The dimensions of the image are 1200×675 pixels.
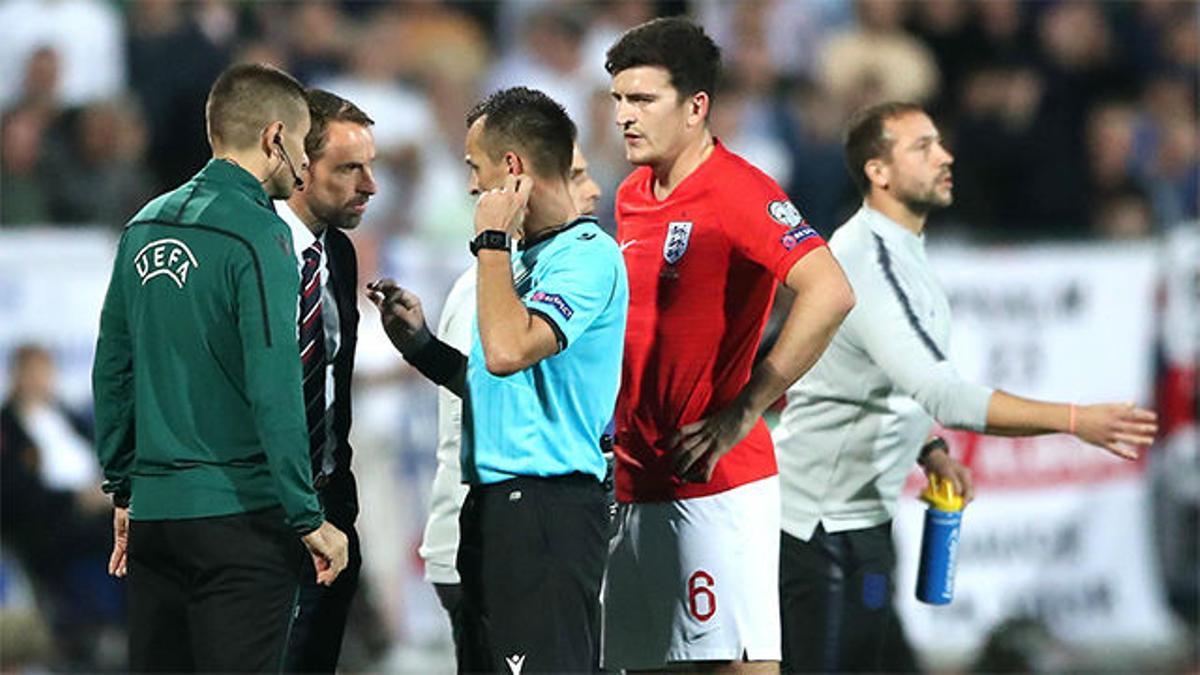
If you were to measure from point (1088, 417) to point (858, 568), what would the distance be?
1155 mm

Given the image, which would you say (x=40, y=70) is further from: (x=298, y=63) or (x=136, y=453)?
(x=136, y=453)

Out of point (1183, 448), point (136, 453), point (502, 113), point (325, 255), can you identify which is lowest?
point (1183, 448)

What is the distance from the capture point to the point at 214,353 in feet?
17.8

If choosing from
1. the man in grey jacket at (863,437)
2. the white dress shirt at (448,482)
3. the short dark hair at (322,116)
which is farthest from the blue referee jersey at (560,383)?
the man in grey jacket at (863,437)

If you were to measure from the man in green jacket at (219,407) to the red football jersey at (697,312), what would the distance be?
1.17 meters

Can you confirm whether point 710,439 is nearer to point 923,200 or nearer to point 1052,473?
point 923,200

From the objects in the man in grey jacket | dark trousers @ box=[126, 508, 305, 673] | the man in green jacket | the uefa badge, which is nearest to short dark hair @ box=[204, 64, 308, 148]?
the man in green jacket

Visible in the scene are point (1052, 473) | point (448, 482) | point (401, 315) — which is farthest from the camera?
point (1052, 473)

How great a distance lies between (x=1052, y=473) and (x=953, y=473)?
5403 mm

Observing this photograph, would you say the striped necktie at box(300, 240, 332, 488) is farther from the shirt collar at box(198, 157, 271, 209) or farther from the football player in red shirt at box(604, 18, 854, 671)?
A: the football player in red shirt at box(604, 18, 854, 671)

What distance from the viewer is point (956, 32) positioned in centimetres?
1446

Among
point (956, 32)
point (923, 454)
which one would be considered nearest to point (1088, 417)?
point (923, 454)

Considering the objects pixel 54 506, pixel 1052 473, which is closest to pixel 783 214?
pixel 54 506

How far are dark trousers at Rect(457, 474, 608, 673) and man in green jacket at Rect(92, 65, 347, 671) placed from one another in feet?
1.30
